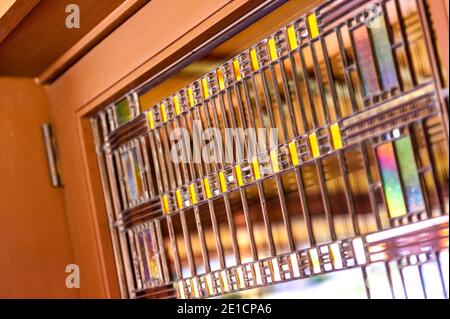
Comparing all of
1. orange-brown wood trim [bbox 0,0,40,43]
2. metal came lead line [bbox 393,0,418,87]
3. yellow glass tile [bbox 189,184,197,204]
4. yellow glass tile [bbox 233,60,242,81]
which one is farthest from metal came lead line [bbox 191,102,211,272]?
metal came lead line [bbox 393,0,418,87]

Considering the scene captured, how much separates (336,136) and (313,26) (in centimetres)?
15

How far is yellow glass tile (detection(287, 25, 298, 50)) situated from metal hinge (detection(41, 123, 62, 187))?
2.37 ft

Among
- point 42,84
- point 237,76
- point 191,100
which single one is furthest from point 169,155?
point 42,84

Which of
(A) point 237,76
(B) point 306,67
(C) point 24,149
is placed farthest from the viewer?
(C) point 24,149

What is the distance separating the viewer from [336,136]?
1.02 m

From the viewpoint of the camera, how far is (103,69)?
4.84 feet

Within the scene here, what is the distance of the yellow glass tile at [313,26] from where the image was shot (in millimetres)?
1043

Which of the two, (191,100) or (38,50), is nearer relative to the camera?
(191,100)

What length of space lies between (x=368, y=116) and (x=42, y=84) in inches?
35.8

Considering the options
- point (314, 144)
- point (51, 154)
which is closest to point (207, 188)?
point (314, 144)

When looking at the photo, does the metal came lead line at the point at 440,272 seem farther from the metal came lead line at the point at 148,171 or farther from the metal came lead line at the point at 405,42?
the metal came lead line at the point at 148,171

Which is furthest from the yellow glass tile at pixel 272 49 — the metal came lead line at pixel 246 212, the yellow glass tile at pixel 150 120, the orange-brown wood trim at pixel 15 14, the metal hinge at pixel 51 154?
the metal hinge at pixel 51 154

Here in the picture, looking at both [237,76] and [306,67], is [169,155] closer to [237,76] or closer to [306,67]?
[237,76]
